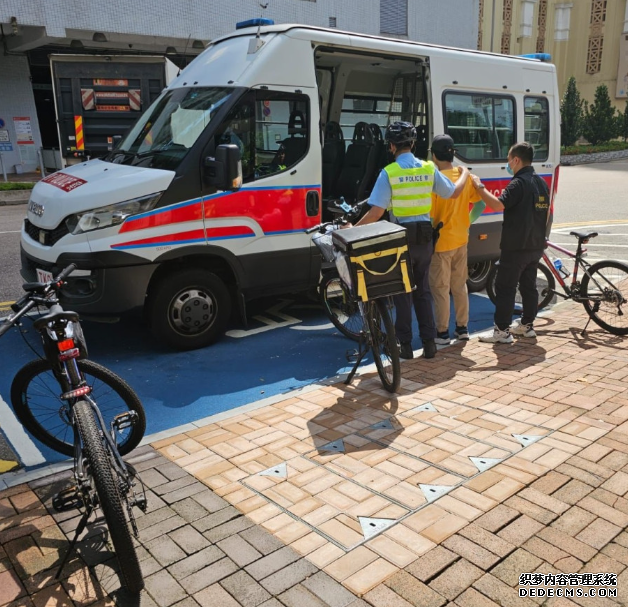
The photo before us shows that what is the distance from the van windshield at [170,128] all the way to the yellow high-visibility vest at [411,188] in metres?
1.74

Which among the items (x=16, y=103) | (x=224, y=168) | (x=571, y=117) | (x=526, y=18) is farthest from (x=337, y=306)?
(x=526, y=18)

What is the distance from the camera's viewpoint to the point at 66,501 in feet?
10.1

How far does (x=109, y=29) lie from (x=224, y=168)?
1682cm

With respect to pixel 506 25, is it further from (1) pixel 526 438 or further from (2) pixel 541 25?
(1) pixel 526 438

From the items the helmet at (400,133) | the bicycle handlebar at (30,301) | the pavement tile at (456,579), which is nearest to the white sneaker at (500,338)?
the helmet at (400,133)

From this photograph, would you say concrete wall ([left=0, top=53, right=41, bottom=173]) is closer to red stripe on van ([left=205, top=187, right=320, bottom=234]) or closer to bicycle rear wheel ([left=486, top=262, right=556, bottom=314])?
red stripe on van ([left=205, top=187, right=320, bottom=234])

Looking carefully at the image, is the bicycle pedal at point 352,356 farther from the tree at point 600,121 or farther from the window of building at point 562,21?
the window of building at point 562,21

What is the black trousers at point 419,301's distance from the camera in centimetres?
550

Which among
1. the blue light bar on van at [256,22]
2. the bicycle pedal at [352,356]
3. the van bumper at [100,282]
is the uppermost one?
the blue light bar on van at [256,22]

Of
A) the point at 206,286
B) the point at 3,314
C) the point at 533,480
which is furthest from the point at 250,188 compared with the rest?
the point at 533,480

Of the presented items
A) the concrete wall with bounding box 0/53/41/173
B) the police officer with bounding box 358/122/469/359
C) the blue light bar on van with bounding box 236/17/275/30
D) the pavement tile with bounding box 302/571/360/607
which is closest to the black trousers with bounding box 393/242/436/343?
the police officer with bounding box 358/122/469/359

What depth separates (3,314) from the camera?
6.88m

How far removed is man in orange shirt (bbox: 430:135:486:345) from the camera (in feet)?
19.2

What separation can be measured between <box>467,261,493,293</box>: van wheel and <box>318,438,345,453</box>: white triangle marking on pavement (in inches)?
192
